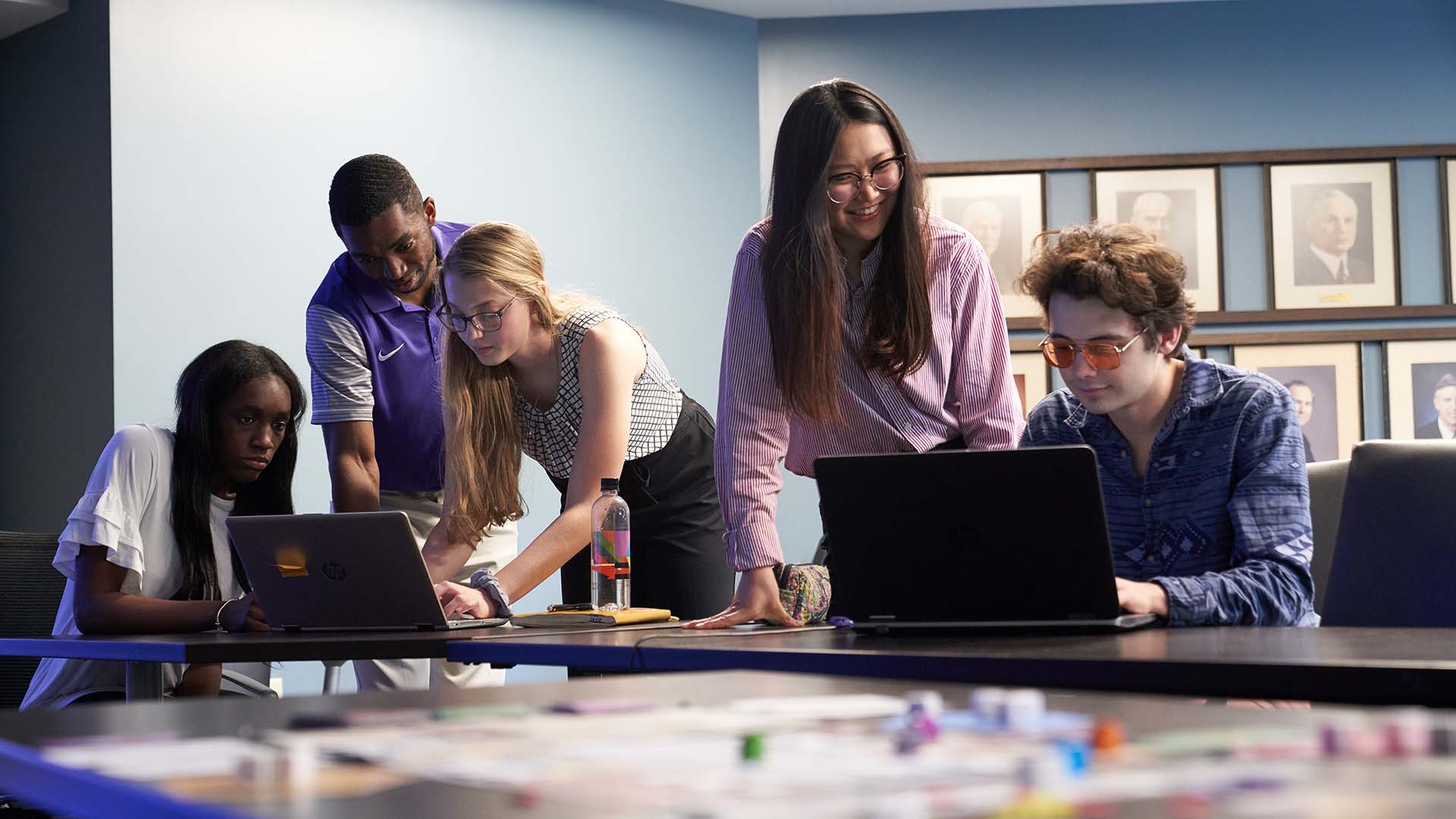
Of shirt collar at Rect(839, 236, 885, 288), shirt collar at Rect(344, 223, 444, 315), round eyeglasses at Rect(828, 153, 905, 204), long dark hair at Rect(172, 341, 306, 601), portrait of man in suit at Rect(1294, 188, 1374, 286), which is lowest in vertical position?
long dark hair at Rect(172, 341, 306, 601)

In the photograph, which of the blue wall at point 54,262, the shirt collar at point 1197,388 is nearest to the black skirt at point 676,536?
the shirt collar at point 1197,388

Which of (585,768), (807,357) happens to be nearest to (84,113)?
(807,357)

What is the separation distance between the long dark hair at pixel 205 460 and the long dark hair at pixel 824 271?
111 cm

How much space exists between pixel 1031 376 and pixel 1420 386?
3.99ft

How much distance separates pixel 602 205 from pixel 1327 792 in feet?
14.3

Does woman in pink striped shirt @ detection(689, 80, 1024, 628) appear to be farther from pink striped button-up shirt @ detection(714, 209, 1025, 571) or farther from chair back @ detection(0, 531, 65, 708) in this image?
chair back @ detection(0, 531, 65, 708)

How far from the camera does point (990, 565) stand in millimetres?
1686

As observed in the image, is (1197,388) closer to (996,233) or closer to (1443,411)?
(996,233)

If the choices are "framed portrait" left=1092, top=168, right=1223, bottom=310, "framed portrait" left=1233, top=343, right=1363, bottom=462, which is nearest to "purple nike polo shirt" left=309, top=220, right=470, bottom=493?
"framed portrait" left=1092, top=168, right=1223, bottom=310

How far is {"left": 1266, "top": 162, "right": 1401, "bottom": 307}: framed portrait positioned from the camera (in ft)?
15.8

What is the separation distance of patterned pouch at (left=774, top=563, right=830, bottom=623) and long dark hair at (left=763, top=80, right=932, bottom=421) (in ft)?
0.77

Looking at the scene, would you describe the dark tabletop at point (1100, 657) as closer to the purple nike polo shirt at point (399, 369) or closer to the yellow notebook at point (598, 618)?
the yellow notebook at point (598, 618)

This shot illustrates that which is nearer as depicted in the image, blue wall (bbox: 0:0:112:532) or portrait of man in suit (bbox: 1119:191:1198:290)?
blue wall (bbox: 0:0:112:532)

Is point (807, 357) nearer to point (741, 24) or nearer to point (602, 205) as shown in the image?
point (602, 205)
